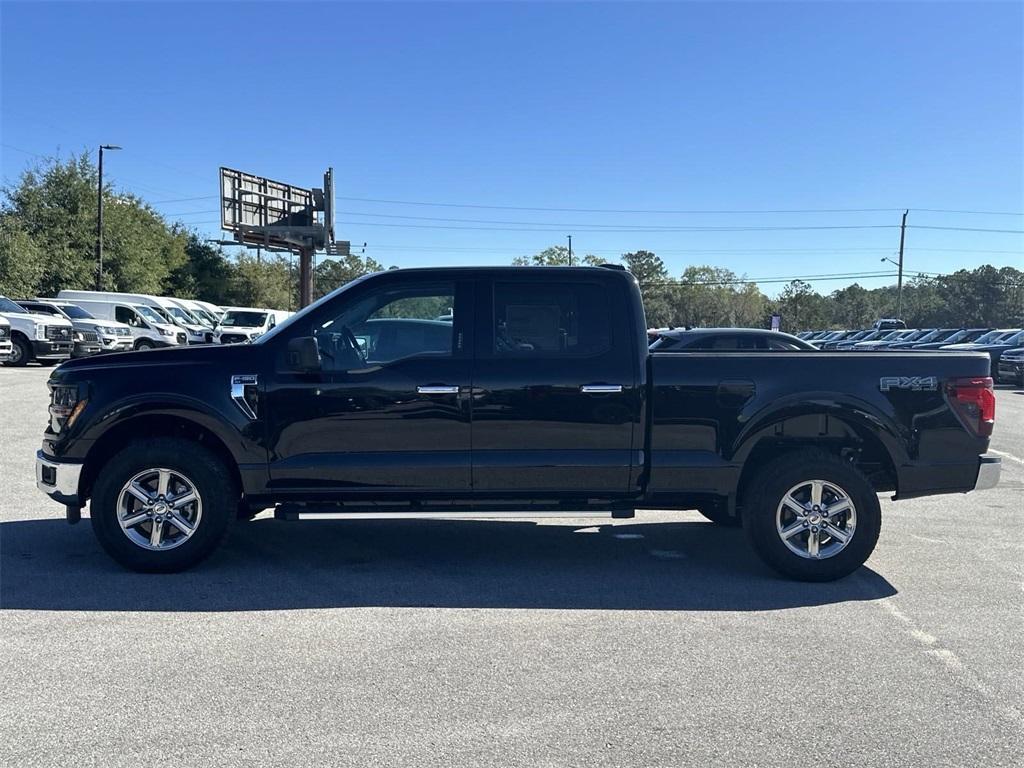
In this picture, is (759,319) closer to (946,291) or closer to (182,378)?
(946,291)

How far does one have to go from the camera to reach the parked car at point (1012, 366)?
25.0m

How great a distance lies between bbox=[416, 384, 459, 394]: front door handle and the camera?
5621mm

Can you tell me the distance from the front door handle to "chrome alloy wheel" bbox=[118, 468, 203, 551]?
1.57 metres

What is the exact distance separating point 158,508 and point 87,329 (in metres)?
21.9

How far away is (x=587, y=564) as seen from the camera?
20.2ft

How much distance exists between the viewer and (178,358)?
5668 millimetres

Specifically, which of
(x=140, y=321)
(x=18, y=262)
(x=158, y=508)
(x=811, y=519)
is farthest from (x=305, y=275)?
(x=811, y=519)

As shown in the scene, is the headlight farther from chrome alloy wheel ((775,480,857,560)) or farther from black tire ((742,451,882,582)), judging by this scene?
chrome alloy wheel ((775,480,857,560))

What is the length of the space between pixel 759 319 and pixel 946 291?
20303mm

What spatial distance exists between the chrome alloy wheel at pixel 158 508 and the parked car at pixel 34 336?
65.4 feet

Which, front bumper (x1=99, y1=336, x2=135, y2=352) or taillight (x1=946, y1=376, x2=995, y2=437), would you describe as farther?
front bumper (x1=99, y1=336, x2=135, y2=352)

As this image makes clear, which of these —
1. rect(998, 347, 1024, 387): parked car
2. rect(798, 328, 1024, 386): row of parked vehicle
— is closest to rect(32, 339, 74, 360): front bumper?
rect(798, 328, 1024, 386): row of parked vehicle

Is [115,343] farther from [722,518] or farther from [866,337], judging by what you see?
[866,337]

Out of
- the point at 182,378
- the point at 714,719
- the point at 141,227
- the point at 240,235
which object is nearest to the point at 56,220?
the point at 141,227
